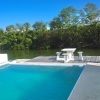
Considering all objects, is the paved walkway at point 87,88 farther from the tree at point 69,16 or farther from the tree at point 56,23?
the tree at point 56,23

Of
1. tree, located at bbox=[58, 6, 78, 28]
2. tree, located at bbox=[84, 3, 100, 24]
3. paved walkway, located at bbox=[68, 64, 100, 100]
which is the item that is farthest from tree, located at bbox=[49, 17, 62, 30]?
paved walkway, located at bbox=[68, 64, 100, 100]

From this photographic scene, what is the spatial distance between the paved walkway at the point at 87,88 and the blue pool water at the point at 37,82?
486 millimetres

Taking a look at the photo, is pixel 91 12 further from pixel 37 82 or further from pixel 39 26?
pixel 37 82

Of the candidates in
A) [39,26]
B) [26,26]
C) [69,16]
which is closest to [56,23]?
[69,16]

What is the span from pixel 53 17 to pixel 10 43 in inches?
299

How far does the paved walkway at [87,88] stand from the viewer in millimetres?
4129

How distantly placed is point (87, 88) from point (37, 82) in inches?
97.1

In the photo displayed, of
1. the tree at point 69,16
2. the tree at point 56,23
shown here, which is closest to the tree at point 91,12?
the tree at point 69,16

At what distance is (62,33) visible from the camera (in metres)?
25.0

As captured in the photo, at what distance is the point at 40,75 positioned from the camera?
768cm

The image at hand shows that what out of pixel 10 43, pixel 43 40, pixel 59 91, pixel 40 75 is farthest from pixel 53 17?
pixel 59 91

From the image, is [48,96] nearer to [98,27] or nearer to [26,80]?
[26,80]

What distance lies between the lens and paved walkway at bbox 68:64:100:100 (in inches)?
163

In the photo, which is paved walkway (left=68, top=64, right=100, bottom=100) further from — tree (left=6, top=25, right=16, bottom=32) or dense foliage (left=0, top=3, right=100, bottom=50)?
tree (left=6, top=25, right=16, bottom=32)
